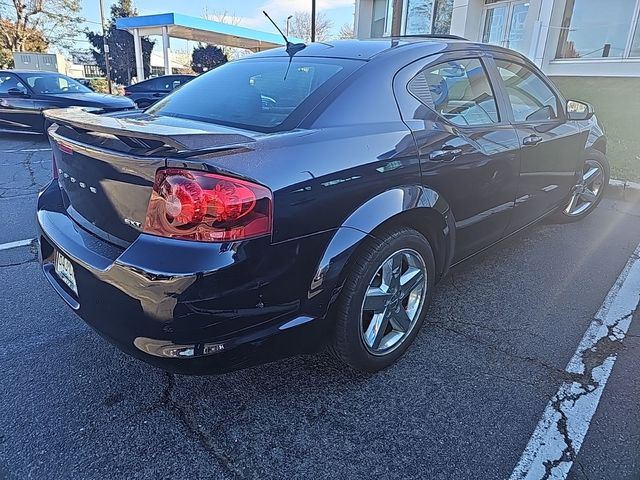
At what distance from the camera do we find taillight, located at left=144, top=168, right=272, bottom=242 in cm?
159

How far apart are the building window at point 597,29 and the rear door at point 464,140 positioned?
9241mm

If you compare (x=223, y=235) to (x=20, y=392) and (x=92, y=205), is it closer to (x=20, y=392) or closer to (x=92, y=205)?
(x=92, y=205)

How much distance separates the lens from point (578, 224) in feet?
15.3

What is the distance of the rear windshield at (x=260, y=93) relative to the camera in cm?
215

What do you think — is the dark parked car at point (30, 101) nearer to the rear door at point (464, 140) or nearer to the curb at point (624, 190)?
the rear door at point (464, 140)

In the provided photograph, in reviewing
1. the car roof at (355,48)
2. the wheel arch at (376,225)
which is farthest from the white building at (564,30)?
the wheel arch at (376,225)

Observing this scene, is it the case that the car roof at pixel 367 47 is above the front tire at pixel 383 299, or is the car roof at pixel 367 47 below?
above

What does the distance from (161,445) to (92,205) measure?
1040 millimetres

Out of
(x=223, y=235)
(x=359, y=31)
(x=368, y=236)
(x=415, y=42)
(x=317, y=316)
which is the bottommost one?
(x=317, y=316)

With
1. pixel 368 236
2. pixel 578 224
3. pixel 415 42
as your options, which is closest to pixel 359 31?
pixel 578 224

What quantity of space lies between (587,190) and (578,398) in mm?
3138

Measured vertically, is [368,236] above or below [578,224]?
above

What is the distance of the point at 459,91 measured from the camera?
2.74 m

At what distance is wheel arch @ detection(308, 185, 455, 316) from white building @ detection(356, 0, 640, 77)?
31.2ft
